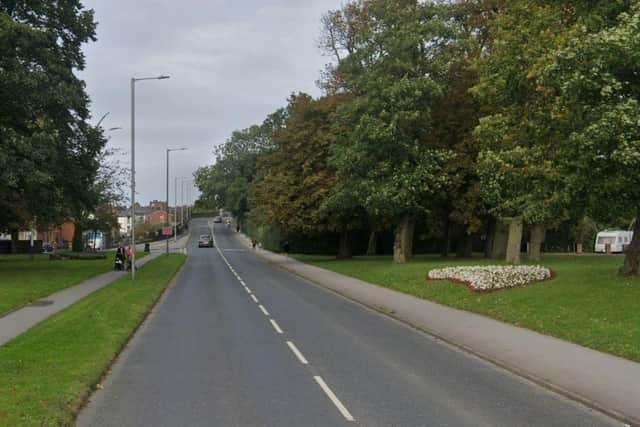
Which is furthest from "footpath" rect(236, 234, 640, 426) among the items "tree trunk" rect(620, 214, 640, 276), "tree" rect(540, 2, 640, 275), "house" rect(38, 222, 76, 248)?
"house" rect(38, 222, 76, 248)

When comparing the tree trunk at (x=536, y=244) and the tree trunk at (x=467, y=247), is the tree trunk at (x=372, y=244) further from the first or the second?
the tree trunk at (x=536, y=244)

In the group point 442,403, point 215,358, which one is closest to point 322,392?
point 442,403

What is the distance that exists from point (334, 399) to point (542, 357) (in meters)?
4.82

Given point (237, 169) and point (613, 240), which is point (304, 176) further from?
point (237, 169)

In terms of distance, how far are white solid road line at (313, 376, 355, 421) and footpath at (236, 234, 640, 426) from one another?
3.16 meters

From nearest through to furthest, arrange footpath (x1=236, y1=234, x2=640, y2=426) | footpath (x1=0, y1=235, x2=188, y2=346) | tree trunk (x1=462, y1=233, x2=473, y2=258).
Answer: footpath (x1=236, y1=234, x2=640, y2=426), footpath (x1=0, y1=235, x2=188, y2=346), tree trunk (x1=462, y1=233, x2=473, y2=258)

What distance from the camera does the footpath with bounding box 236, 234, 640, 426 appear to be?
9453 mm

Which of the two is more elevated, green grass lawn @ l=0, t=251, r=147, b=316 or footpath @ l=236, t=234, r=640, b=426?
footpath @ l=236, t=234, r=640, b=426

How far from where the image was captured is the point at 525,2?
80.7 ft

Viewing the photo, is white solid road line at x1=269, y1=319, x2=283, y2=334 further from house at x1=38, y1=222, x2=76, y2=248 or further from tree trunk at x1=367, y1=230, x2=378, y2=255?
house at x1=38, y1=222, x2=76, y2=248

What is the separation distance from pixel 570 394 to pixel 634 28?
11355 millimetres

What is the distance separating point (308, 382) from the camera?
10438mm

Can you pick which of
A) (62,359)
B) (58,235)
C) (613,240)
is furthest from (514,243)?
(58,235)

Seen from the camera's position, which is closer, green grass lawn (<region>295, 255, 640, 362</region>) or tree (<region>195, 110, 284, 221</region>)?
green grass lawn (<region>295, 255, 640, 362</region>)
